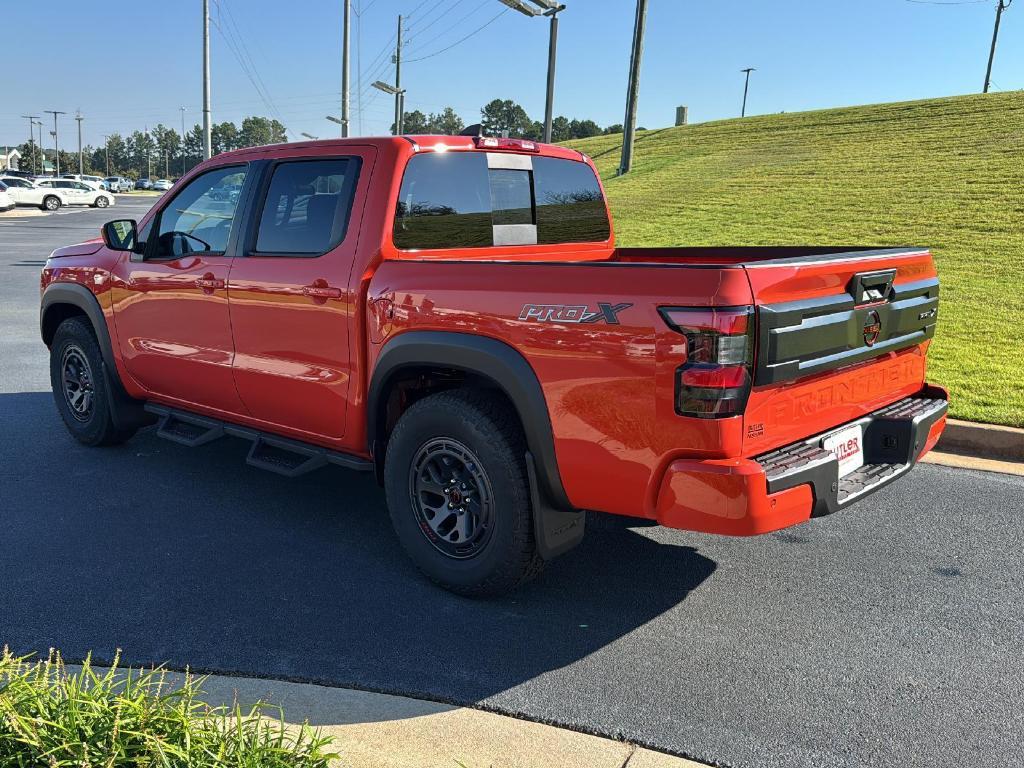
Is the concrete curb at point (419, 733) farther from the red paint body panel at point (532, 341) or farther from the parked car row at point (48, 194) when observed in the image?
the parked car row at point (48, 194)

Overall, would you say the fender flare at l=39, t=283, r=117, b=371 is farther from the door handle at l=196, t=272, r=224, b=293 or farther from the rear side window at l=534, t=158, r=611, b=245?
the rear side window at l=534, t=158, r=611, b=245

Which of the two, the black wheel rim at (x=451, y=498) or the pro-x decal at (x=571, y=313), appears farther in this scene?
the black wheel rim at (x=451, y=498)

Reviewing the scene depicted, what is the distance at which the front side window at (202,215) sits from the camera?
4711 millimetres

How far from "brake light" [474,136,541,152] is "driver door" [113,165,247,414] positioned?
1301 mm

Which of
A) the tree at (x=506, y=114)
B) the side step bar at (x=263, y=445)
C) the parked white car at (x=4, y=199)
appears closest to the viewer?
the side step bar at (x=263, y=445)

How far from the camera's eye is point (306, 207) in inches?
169

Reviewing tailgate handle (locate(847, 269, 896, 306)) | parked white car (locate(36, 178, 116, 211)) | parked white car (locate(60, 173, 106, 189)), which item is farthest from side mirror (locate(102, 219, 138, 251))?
parked white car (locate(60, 173, 106, 189))

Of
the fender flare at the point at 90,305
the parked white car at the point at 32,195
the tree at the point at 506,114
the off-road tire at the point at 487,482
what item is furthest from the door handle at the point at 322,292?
the tree at the point at 506,114

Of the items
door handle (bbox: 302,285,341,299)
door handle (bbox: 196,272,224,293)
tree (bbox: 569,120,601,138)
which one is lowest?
door handle (bbox: 196,272,224,293)

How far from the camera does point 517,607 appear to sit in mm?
3707

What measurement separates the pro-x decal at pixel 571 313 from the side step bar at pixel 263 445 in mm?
1311

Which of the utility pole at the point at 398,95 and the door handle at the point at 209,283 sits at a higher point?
the utility pole at the point at 398,95

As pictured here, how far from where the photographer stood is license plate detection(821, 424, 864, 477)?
3.34 m

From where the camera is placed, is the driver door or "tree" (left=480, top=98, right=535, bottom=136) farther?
"tree" (left=480, top=98, right=535, bottom=136)
